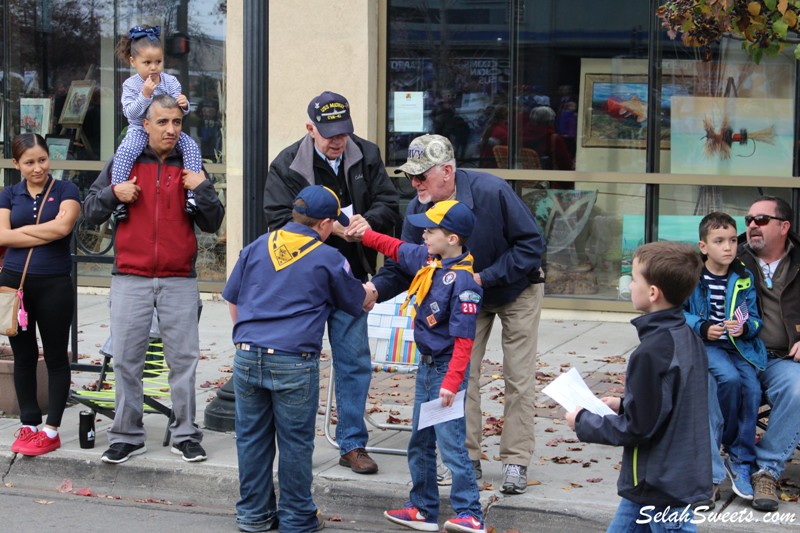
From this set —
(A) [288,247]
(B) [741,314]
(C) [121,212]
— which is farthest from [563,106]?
(A) [288,247]

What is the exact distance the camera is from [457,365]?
5609 millimetres

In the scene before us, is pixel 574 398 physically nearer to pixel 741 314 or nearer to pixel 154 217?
pixel 741 314

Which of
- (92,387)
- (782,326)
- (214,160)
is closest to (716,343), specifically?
(782,326)

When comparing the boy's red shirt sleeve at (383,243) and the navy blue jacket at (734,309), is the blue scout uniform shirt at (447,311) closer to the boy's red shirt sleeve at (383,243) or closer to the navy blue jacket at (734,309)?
the boy's red shirt sleeve at (383,243)

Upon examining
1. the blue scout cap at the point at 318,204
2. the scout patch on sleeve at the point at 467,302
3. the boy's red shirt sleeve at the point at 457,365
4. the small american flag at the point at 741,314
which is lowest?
the boy's red shirt sleeve at the point at 457,365

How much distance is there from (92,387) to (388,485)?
10.5ft

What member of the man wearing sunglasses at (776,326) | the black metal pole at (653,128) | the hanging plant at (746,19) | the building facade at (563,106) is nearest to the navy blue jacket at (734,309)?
the man wearing sunglasses at (776,326)

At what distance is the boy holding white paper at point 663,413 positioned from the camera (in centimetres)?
427

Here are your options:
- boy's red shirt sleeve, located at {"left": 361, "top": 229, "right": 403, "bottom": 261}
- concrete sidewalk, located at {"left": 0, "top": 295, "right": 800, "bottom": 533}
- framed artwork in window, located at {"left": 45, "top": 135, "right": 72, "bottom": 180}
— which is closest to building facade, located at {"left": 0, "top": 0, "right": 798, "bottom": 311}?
framed artwork in window, located at {"left": 45, "top": 135, "right": 72, "bottom": 180}

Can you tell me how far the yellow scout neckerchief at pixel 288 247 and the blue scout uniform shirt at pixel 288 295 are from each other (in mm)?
22

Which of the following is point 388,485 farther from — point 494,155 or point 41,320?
point 494,155

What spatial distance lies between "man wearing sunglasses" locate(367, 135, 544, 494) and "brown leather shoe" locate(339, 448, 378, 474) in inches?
23.2

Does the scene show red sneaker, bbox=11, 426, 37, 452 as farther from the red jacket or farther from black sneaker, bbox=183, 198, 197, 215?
black sneaker, bbox=183, 198, 197, 215

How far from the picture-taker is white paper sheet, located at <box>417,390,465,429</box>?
569cm
